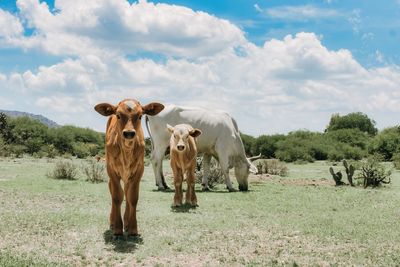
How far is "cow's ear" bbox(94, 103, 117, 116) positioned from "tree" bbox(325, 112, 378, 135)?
63.7m

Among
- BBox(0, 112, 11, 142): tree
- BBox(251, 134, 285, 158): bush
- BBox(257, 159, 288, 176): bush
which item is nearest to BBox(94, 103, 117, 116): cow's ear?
BBox(257, 159, 288, 176): bush

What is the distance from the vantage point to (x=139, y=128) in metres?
7.50

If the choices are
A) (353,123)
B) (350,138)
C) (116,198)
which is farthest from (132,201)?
(353,123)

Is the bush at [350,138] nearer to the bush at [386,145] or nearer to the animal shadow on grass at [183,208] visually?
the bush at [386,145]

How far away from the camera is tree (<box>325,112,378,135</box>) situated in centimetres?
6823

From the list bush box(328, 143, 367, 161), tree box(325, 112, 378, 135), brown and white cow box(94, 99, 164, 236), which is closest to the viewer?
brown and white cow box(94, 99, 164, 236)

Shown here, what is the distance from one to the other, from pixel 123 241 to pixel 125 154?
→ 4.15 ft

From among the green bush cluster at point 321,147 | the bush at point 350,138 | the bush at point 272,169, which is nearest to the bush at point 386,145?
the green bush cluster at point 321,147

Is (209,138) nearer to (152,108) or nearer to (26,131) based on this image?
(152,108)

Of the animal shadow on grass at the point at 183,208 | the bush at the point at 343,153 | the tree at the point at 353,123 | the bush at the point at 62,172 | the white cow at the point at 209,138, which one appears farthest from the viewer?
the tree at the point at 353,123

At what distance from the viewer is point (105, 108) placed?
298 inches

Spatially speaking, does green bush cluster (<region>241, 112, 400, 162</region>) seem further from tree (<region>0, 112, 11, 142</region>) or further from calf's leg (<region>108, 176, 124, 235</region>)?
calf's leg (<region>108, 176, 124, 235</region>)

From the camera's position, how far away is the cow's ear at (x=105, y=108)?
7.51 metres

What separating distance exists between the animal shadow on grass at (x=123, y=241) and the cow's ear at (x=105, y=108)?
6.05 feet
